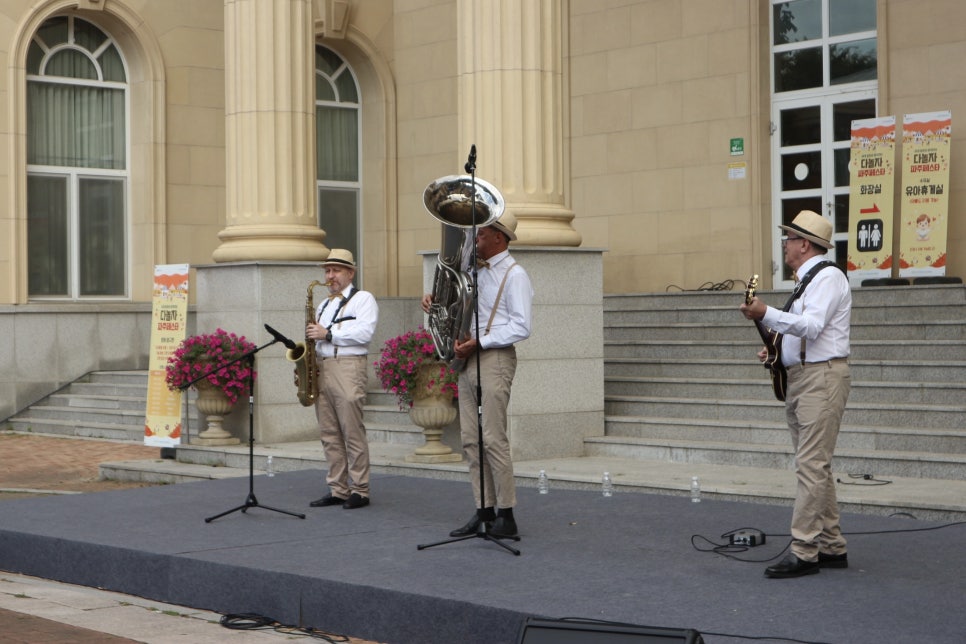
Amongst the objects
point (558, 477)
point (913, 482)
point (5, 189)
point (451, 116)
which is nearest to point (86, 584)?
point (558, 477)

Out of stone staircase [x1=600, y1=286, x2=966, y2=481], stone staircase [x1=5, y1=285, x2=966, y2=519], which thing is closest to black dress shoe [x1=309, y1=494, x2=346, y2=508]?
stone staircase [x1=5, y1=285, x2=966, y2=519]

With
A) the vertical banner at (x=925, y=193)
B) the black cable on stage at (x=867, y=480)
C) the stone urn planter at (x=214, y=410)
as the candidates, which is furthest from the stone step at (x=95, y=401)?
the black cable on stage at (x=867, y=480)

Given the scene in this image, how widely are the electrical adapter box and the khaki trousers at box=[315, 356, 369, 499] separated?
10.6 feet

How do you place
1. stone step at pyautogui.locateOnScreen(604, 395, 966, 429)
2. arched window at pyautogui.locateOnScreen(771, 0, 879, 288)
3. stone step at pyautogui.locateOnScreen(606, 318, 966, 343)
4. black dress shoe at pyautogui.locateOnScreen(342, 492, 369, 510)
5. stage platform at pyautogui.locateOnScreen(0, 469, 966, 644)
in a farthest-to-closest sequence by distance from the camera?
arched window at pyautogui.locateOnScreen(771, 0, 879, 288) → stone step at pyautogui.locateOnScreen(606, 318, 966, 343) → stone step at pyautogui.locateOnScreen(604, 395, 966, 429) → black dress shoe at pyautogui.locateOnScreen(342, 492, 369, 510) → stage platform at pyautogui.locateOnScreen(0, 469, 966, 644)

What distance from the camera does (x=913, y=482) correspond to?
11.2 meters

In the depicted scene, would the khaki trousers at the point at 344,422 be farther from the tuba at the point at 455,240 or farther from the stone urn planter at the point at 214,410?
the stone urn planter at the point at 214,410

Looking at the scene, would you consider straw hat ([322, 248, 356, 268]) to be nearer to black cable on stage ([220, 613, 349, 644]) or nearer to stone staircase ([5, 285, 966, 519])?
stone staircase ([5, 285, 966, 519])

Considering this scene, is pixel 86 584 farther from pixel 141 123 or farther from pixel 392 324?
pixel 141 123

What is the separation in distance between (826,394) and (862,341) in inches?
282

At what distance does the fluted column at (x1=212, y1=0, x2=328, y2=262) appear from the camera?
16.1 metres

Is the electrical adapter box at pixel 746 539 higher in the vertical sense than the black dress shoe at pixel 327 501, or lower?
higher

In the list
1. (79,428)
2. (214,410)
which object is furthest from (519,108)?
(79,428)

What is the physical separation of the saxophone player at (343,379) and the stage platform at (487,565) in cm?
29

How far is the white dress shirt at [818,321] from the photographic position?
308 inches
